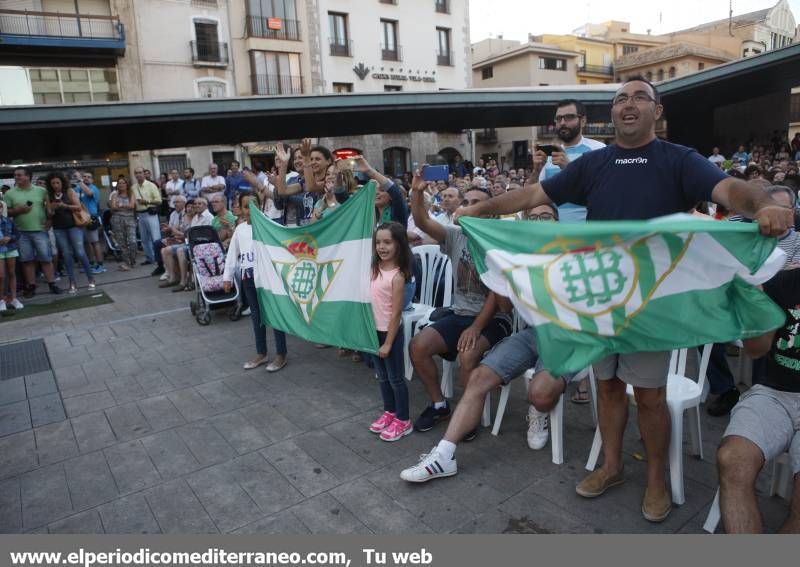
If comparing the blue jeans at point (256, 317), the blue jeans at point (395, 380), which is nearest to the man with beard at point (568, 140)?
the blue jeans at point (395, 380)

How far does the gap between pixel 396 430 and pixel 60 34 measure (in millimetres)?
27454

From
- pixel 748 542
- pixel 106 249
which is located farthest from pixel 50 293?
pixel 748 542

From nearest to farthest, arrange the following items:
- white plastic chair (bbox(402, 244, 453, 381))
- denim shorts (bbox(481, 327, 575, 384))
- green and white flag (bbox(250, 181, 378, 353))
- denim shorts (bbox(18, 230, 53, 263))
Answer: denim shorts (bbox(481, 327, 575, 384))
green and white flag (bbox(250, 181, 378, 353))
white plastic chair (bbox(402, 244, 453, 381))
denim shorts (bbox(18, 230, 53, 263))

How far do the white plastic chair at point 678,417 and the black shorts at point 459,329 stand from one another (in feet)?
2.91

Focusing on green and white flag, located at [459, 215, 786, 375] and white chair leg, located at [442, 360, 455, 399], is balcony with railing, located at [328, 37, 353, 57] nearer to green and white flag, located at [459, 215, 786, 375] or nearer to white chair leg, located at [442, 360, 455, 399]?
white chair leg, located at [442, 360, 455, 399]

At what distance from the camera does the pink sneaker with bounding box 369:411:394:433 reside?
3.73m

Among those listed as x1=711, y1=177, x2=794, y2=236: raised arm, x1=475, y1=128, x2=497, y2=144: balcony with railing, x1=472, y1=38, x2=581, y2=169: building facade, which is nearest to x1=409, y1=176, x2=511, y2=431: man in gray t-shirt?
x1=711, y1=177, x2=794, y2=236: raised arm

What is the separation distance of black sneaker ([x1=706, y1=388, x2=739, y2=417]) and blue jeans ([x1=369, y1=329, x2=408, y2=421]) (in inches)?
83.6

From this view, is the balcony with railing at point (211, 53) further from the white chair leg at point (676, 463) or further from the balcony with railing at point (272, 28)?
the white chair leg at point (676, 463)

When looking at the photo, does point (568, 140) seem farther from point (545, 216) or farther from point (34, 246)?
point (34, 246)

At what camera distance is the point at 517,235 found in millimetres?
2697

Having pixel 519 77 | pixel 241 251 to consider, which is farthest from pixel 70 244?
pixel 519 77

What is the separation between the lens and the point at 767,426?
235 cm

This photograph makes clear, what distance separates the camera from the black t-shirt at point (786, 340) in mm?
2439
